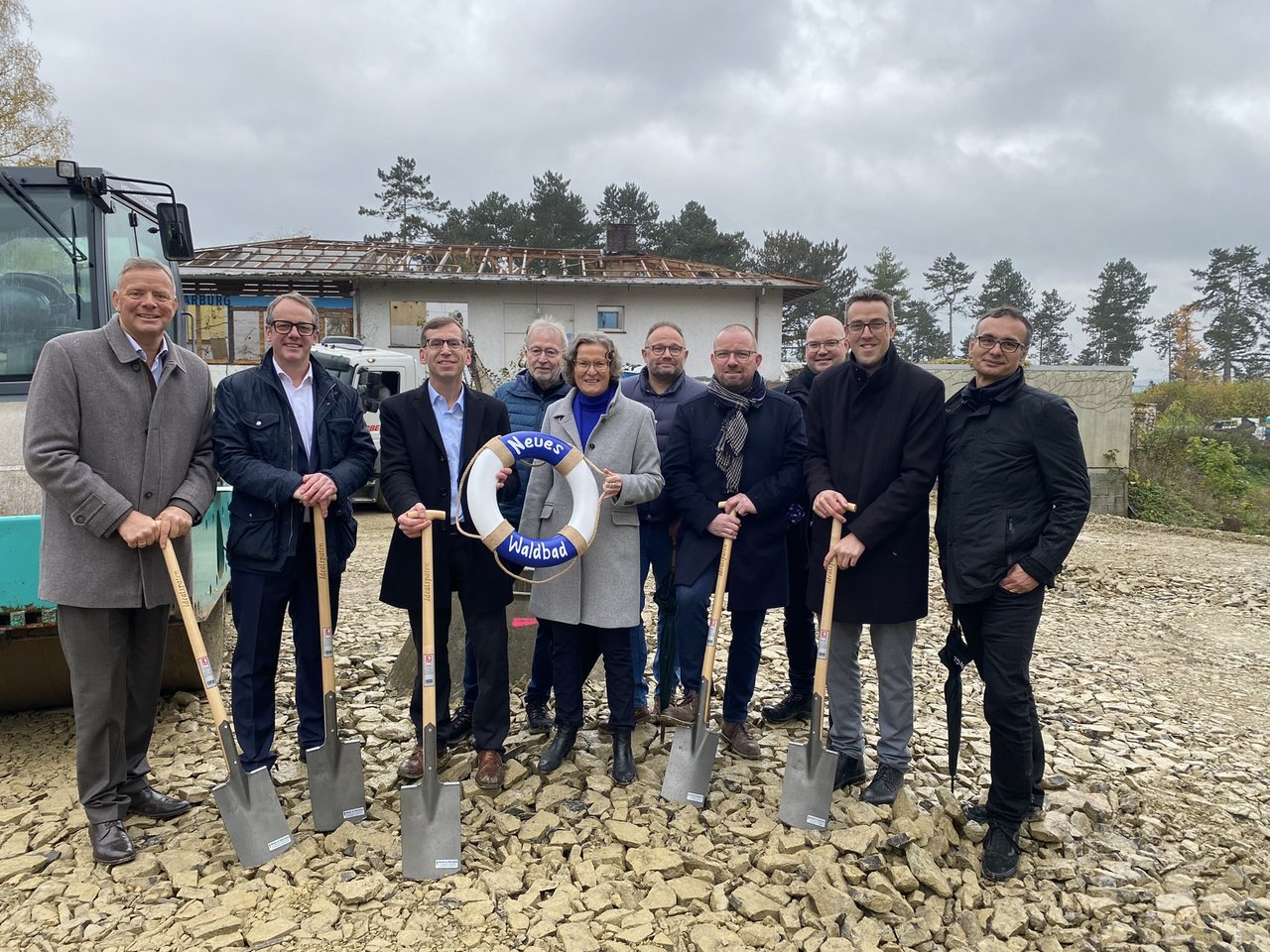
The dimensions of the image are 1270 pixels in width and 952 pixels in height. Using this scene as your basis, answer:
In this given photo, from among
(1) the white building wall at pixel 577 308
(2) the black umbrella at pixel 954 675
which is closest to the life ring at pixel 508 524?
(2) the black umbrella at pixel 954 675

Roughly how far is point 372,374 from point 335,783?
29.6 ft

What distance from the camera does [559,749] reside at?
3451mm

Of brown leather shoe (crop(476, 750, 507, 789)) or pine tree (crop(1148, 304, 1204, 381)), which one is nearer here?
brown leather shoe (crop(476, 750, 507, 789))

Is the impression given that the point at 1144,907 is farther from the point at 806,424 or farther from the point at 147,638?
the point at 147,638

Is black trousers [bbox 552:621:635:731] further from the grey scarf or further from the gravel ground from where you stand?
the grey scarf

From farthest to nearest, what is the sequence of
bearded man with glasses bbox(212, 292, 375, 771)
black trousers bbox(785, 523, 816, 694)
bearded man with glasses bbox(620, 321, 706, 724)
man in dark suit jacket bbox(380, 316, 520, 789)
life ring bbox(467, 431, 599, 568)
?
black trousers bbox(785, 523, 816, 694) → bearded man with glasses bbox(620, 321, 706, 724) → man in dark suit jacket bbox(380, 316, 520, 789) → life ring bbox(467, 431, 599, 568) → bearded man with glasses bbox(212, 292, 375, 771)

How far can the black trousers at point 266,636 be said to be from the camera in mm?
3055

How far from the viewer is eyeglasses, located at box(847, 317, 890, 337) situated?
3123 millimetres

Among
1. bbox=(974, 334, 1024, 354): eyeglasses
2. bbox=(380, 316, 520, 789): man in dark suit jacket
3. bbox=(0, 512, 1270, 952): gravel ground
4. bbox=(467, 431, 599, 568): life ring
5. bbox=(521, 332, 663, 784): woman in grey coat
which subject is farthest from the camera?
bbox=(521, 332, 663, 784): woman in grey coat

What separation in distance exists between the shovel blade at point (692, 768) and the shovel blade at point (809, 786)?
Answer: 302 mm

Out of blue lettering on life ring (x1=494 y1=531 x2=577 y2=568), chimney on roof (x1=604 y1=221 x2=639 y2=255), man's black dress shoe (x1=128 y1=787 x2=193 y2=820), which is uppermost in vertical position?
chimney on roof (x1=604 y1=221 x2=639 y2=255)

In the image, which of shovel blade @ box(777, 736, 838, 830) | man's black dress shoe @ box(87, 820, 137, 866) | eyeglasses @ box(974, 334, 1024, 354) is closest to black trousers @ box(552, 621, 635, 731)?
shovel blade @ box(777, 736, 838, 830)

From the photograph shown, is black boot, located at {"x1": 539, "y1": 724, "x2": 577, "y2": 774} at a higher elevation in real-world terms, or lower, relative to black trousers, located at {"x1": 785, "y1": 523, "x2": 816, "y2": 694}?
lower

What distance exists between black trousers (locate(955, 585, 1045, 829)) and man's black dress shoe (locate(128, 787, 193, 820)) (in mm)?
3040
